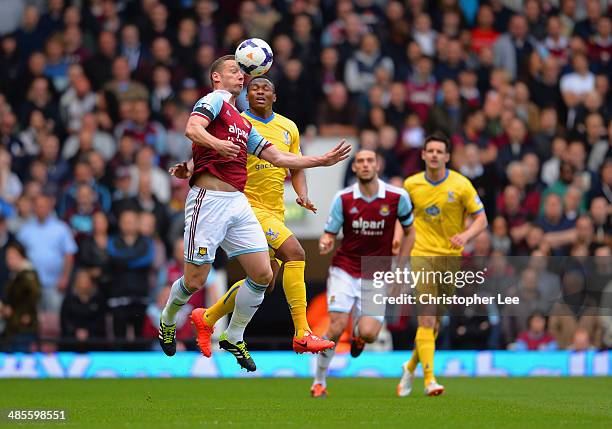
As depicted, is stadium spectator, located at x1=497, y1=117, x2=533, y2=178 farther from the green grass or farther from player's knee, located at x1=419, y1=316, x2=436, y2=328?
player's knee, located at x1=419, y1=316, x2=436, y2=328

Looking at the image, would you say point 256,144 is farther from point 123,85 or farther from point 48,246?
point 123,85

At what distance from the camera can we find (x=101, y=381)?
53.8ft

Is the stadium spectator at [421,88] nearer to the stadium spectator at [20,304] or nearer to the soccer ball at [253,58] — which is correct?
the stadium spectator at [20,304]

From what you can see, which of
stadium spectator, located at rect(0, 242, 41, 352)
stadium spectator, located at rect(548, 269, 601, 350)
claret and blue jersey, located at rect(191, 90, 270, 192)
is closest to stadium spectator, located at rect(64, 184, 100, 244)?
stadium spectator, located at rect(0, 242, 41, 352)

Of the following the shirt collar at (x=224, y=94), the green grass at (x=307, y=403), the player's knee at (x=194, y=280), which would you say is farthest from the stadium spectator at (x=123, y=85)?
the player's knee at (x=194, y=280)

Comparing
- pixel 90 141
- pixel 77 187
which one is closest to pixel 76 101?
pixel 90 141

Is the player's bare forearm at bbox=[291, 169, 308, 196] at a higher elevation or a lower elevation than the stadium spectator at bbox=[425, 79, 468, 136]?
lower

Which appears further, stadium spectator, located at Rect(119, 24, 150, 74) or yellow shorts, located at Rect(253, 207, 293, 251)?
stadium spectator, located at Rect(119, 24, 150, 74)

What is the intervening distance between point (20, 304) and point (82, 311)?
2.88 ft

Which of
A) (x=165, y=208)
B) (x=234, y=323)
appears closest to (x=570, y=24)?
(x=165, y=208)

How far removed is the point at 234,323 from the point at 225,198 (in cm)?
131

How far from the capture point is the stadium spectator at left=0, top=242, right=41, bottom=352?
17.4 meters

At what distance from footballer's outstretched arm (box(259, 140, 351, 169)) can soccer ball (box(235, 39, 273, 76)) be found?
73 centimetres

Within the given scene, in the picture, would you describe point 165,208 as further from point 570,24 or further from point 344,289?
point 570,24
